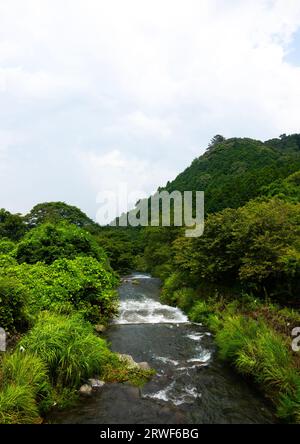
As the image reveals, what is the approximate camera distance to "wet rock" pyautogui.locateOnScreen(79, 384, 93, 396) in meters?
8.13

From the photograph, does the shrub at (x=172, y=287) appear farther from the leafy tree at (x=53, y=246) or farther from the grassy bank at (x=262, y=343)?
the leafy tree at (x=53, y=246)

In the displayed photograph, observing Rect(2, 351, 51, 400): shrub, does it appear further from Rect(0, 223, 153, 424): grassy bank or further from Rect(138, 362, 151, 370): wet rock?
Rect(138, 362, 151, 370): wet rock

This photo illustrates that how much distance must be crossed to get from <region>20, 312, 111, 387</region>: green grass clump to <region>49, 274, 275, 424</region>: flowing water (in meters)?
0.65

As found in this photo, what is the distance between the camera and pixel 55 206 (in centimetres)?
4303

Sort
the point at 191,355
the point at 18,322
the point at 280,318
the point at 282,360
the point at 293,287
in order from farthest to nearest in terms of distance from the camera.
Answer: the point at 293,287 → the point at 280,318 → the point at 191,355 → the point at 18,322 → the point at 282,360

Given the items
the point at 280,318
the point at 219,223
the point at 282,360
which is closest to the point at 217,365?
the point at 282,360

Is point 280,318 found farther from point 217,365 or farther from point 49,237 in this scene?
point 49,237

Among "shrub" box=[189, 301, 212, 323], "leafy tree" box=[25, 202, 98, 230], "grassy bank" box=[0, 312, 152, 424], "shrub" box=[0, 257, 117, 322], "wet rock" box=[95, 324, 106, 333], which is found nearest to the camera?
"grassy bank" box=[0, 312, 152, 424]

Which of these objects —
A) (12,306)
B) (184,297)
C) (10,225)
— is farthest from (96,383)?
(10,225)

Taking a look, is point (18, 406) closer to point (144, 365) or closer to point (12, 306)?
point (12, 306)

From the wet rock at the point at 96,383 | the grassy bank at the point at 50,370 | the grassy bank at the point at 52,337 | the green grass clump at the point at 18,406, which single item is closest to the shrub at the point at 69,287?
the grassy bank at the point at 52,337

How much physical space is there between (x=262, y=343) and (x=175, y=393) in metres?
2.83

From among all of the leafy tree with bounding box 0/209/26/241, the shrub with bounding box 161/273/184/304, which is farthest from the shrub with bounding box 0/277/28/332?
the leafy tree with bounding box 0/209/26/241
